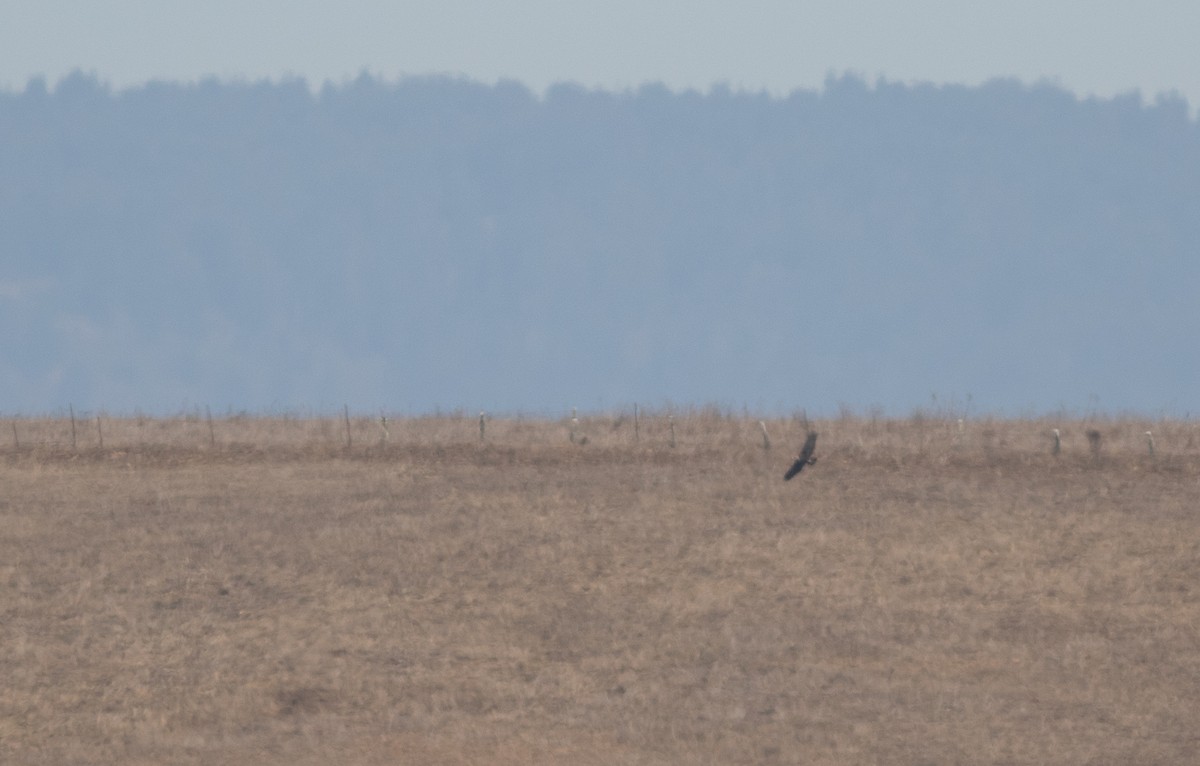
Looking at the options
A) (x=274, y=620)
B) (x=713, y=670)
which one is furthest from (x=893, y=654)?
(x=274, y=620)

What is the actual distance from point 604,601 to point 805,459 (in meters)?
11.4

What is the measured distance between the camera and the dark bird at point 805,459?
39.4 metres

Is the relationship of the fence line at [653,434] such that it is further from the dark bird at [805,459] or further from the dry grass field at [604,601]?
the dark bird at [805,459]

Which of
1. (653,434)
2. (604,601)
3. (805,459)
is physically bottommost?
(604,601)

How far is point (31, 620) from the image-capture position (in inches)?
1142

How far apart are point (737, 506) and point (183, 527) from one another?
1186cm

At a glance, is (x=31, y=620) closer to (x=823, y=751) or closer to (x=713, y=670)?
(x=713, y=670)

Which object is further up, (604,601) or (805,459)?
(805,459)

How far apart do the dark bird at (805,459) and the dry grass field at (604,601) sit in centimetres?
29

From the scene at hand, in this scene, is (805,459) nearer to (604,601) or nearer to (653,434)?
(653,434)

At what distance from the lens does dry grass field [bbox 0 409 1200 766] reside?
23516 mm

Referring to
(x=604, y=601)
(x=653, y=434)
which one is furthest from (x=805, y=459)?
(x=604, y=601)

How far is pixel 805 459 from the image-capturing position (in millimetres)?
40312

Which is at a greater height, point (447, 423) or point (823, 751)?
point (447, 423)
